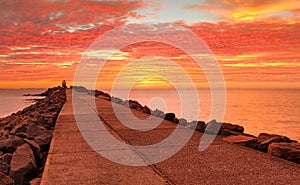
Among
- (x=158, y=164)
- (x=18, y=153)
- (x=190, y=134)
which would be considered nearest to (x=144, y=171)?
(x=158, y=164)

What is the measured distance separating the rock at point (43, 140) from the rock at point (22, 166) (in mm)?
688

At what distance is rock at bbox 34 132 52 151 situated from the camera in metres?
4.62

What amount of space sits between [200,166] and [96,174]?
1.03m

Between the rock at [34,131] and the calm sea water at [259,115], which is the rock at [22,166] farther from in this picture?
the calm sea water at [259,115]

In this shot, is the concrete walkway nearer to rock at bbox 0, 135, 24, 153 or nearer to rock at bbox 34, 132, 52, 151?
rock at bbox 34, 132, 52, 151

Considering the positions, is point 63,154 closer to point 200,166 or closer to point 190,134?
point 200,166

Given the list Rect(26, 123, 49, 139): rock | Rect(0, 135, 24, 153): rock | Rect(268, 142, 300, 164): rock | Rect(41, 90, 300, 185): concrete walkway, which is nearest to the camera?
Rect(41, 90, 300, 185): concrete walkway

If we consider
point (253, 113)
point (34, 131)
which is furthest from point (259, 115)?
point (34, 131)

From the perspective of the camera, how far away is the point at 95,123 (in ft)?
20.4

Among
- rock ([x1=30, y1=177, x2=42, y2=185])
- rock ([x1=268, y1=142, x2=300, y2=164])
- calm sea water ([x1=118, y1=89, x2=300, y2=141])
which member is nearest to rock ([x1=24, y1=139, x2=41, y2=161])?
rock ([x1=30, y1=177, x2=42, y2=185])

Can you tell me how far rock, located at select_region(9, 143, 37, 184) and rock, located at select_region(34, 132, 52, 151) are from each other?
27.1 inches

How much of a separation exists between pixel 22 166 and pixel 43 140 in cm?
141

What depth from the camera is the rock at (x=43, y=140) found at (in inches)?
182

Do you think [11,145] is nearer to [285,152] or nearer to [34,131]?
[34,131]
